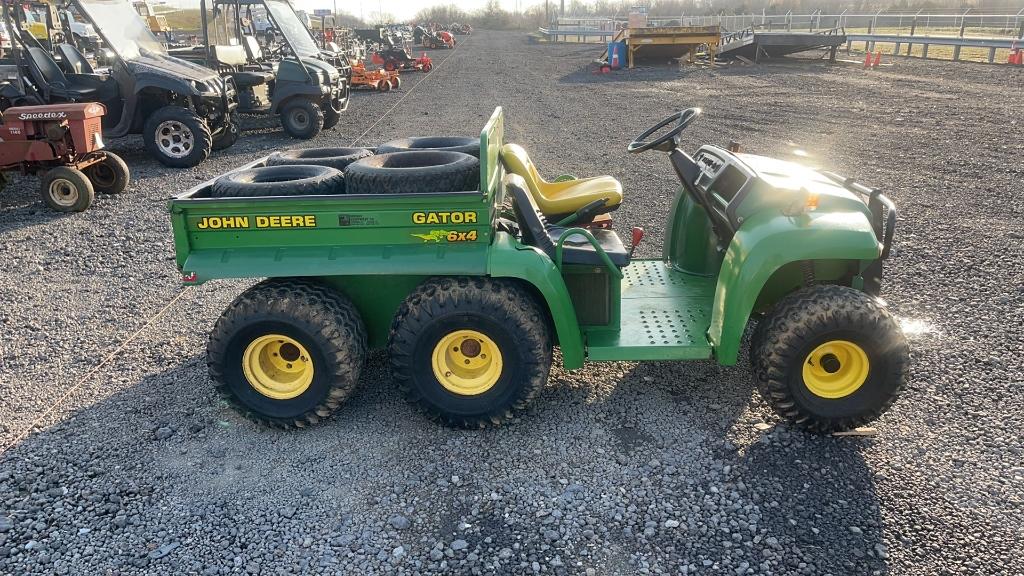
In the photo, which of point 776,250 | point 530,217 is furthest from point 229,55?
point 776,250

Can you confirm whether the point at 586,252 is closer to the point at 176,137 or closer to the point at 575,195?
the point at 575,195

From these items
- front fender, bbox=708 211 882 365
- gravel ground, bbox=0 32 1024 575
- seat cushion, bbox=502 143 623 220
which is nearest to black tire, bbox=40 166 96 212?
gravel ground, bbox=0 32 1024 575

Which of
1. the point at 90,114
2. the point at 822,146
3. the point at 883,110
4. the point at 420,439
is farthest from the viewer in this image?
the point at 883,110

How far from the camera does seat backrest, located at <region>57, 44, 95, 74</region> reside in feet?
33.6

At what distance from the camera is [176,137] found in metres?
10.3

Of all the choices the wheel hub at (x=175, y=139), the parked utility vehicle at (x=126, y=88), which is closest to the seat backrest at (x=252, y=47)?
the parked utility vehicle at (x=126, y=88)

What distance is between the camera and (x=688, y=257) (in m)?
4.65

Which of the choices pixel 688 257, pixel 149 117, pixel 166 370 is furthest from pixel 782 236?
pixel 149 117

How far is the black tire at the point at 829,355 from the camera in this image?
338 cm

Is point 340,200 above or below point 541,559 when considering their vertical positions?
above

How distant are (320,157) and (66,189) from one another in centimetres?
481

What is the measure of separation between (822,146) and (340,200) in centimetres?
977

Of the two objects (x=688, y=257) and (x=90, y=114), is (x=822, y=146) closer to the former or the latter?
(x=688, y=257)

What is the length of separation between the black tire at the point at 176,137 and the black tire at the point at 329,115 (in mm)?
3281
